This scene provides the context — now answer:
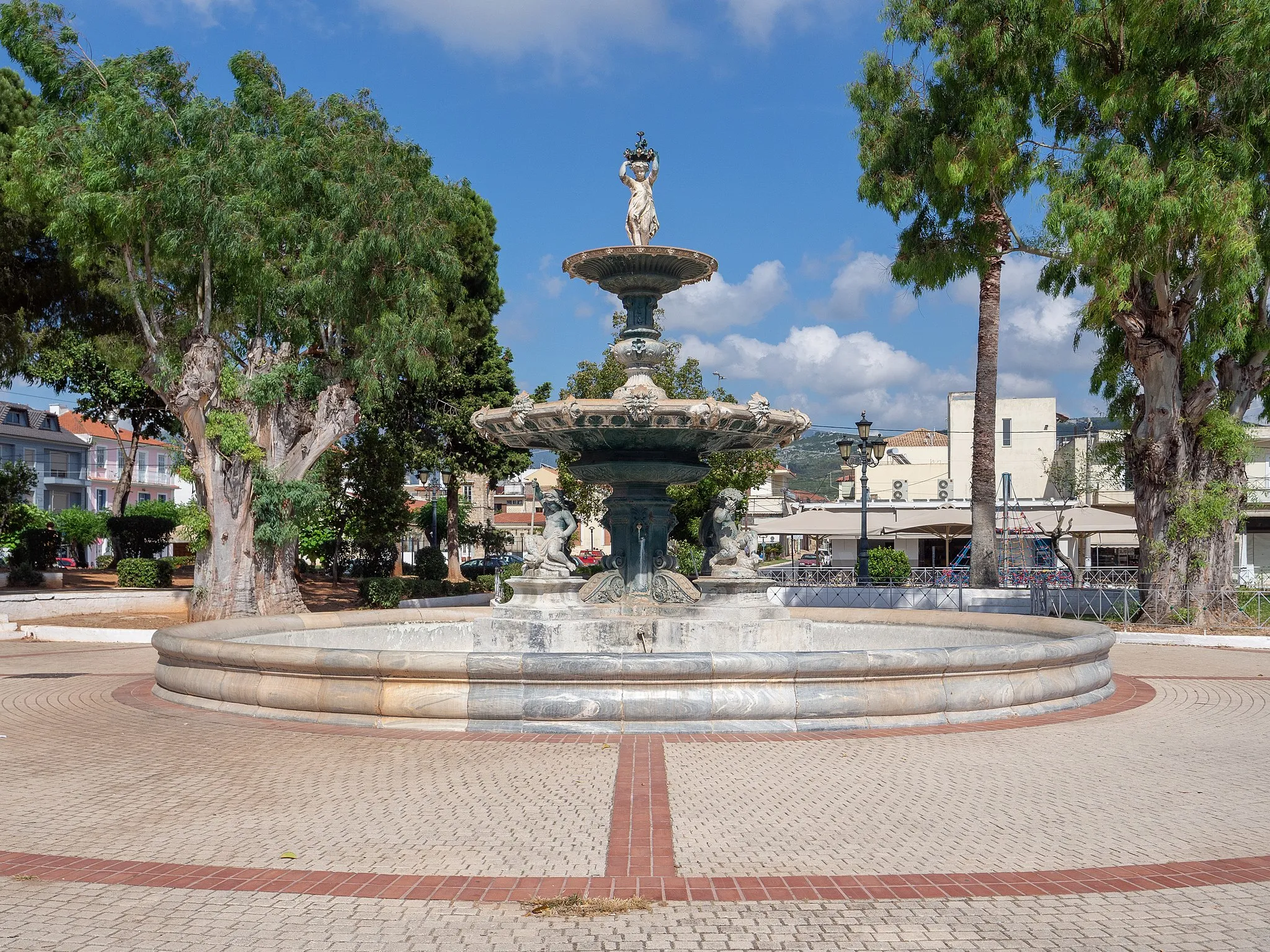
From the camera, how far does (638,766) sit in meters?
7.29

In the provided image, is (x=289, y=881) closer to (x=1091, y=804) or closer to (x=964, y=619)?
(x=1091, y=804)

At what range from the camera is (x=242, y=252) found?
20.6 m

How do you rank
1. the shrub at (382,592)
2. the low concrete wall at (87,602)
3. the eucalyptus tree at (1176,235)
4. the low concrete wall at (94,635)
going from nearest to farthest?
the eucalyptus tree at (1176,235)
the low concrete wall at (94,635)
the low concrete wall at (87,602)
the shrub at (382,592)

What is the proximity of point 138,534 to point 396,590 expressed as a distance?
43.6 ft

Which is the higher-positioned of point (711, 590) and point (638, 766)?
point (711, 590)

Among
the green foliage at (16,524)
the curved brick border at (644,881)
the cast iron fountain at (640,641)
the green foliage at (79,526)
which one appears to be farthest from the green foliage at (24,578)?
the curved brick border at (644,881)

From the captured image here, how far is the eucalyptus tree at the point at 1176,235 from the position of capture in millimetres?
17688

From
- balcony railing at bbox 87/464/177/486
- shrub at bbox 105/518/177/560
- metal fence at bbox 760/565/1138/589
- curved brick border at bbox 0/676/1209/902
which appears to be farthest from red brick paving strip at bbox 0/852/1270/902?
balcony railing at bbox 87/464/177/486

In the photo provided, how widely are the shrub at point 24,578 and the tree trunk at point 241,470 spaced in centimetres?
1155

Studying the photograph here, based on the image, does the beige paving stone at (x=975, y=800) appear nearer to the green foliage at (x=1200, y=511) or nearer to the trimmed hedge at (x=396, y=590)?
the green foliage at (x=1200, y=511)

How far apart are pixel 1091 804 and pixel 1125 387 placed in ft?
58.7

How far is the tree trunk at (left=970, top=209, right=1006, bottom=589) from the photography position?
24.2 meters

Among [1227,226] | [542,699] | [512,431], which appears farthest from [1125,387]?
[542,699]

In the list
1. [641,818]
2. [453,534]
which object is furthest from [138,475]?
[641,818]
